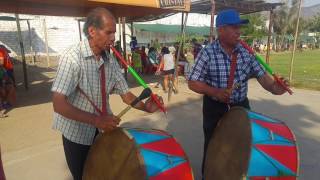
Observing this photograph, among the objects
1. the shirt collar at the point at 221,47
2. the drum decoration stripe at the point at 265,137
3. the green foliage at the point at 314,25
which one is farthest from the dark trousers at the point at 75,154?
the green foliage at the point at 314,25

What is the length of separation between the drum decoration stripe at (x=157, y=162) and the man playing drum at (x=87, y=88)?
0.30 meters

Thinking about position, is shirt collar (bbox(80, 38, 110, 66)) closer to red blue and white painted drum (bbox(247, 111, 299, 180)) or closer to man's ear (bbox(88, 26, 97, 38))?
man's ear (bbox(88, 26, 97, 38))

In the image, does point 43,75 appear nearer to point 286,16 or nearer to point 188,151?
point 188,151

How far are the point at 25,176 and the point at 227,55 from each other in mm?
2873

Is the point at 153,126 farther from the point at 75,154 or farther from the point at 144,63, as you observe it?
the point at 144,63

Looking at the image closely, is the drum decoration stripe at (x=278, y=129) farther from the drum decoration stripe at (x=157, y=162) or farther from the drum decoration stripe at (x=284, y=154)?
the drum decoration stripe at (x=157, y=162)

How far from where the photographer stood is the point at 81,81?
254cm

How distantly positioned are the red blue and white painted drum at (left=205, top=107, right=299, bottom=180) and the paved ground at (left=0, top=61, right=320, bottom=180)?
1464 mm

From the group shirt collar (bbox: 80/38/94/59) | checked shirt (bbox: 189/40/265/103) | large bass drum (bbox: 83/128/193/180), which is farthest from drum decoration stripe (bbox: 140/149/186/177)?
checked shirt (bbox: 189/40/265/103)

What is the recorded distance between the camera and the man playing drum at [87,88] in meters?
2.40

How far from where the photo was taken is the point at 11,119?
723 centimetres

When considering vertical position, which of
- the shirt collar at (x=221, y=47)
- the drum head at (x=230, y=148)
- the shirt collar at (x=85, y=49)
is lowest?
the drum head at (x=230, y=148)

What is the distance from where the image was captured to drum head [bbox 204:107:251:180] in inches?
110

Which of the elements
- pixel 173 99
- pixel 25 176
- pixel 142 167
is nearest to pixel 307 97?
pixel 173 99
